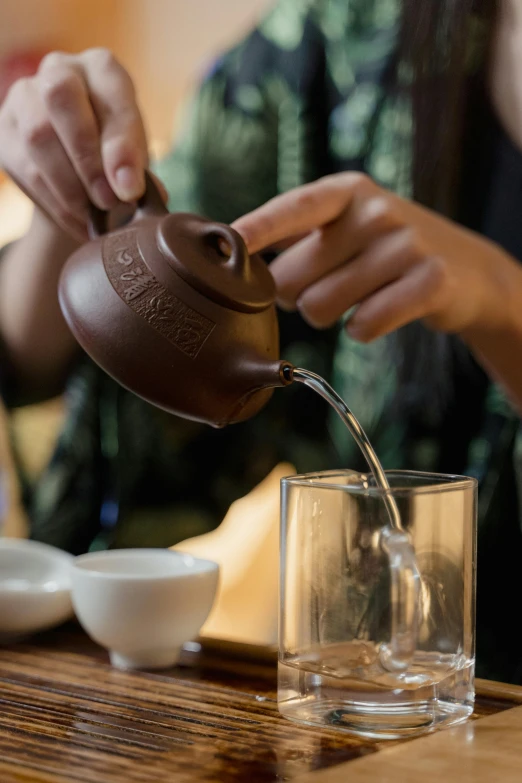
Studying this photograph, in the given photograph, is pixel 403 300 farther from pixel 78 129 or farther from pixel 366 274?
pixel 78 129

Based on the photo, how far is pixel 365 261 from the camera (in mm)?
729

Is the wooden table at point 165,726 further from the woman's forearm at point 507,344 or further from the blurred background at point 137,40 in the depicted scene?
the blurred background at point 137,40

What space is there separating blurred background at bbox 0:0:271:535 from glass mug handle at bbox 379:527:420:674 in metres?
1.56

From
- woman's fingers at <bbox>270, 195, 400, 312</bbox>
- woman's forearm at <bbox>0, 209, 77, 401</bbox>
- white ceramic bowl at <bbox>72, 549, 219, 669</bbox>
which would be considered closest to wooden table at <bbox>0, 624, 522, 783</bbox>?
white ceramic bowl at <bbox>72, 549, 219, 669</bbox>

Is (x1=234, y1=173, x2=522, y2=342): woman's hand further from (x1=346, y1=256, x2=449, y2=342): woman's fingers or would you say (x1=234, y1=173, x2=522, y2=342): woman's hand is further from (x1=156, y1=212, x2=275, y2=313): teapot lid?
(x1=156, y1=212, x2=275, y2=313): teapot lid

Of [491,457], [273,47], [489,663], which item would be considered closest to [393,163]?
[273,47]

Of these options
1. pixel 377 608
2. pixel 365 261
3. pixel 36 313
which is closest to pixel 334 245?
pixel 365 261

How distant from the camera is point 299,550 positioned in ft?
1.87

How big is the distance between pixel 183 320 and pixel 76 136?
237 mm

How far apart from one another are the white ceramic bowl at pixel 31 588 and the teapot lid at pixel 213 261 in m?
Result: 0.31

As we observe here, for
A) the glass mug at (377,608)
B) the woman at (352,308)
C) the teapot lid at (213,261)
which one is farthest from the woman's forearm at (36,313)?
the glass mug at (377,608)

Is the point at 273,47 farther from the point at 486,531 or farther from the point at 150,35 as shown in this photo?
the point at 150,35

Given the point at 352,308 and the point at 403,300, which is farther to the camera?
the point at 352,308

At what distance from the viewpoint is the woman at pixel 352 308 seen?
99 centimetres
